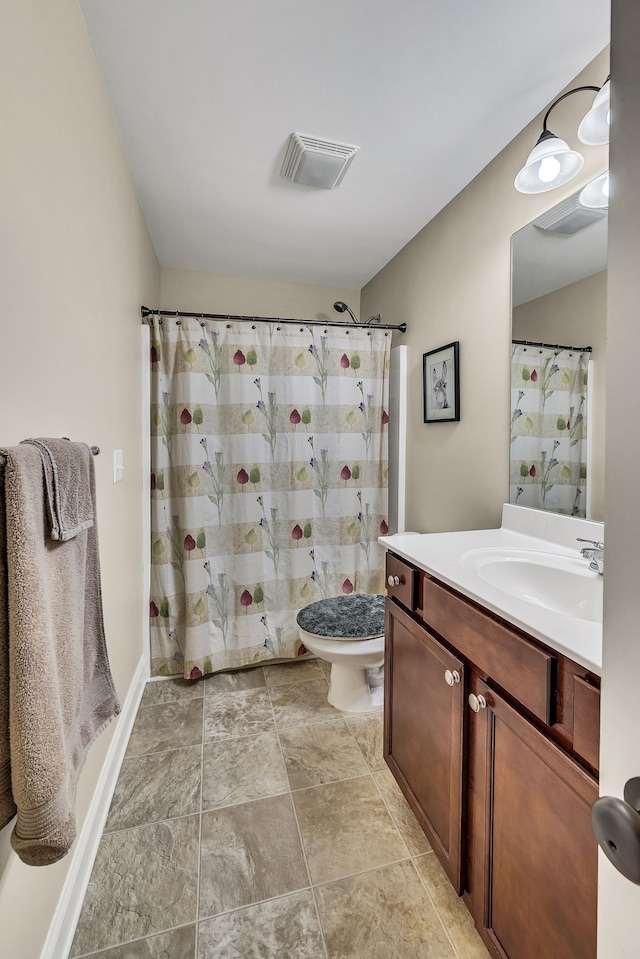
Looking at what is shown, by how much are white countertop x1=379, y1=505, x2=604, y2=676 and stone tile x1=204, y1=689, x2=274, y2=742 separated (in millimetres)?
1084

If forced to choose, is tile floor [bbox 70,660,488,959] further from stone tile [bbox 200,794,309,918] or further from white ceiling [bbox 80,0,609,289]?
white ceiling [bbox 80,0,609,289]

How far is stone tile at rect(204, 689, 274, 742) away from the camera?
182 centimetres

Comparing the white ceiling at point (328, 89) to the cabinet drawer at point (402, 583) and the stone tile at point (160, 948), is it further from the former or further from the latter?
the stone tile at point (160, 948)

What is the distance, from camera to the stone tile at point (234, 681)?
7.00ft

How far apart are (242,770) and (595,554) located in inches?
57.1

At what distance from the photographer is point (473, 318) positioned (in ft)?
5.84

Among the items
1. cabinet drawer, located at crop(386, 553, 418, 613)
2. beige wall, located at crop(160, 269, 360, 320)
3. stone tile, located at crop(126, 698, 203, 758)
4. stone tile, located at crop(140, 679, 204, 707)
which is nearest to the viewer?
cabinet drawer, located at crop(386, 553, 418, 613)

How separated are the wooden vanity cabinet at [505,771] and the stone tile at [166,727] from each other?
98 cm

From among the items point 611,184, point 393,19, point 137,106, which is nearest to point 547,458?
point 611,184

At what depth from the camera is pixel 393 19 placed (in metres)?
1.13

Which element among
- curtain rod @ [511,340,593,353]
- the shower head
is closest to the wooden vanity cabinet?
curtain rod @ [511,340,593,353]

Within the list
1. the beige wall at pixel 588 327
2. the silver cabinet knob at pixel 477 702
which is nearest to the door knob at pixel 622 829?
the silver cabinet knob at pixel 477 702

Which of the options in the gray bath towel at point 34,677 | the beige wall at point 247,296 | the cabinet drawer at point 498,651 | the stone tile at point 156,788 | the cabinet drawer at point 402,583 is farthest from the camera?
the beige wall at point 247,296

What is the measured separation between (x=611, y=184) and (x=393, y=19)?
1.18m
